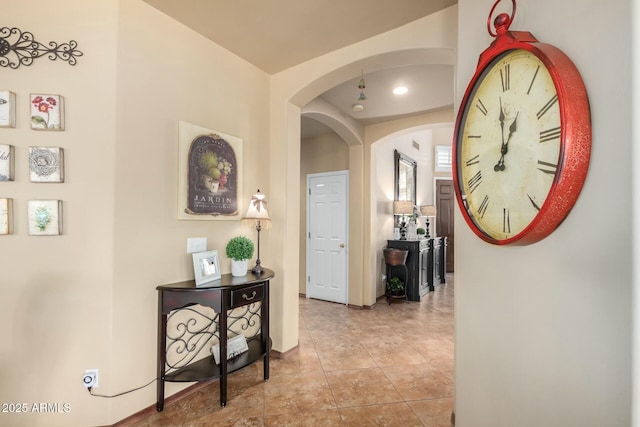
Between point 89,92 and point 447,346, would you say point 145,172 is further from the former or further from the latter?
point 447,346

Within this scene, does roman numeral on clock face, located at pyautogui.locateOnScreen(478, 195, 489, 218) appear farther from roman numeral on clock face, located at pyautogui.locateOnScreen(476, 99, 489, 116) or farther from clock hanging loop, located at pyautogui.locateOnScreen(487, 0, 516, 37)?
clock hanging loop, located at pyautogui.locateOnScreen(487, 0, 516, 37)

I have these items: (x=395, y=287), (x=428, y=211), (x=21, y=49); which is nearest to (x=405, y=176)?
(x=428, y=211)

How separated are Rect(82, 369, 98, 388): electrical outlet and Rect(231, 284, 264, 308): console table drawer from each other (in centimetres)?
88

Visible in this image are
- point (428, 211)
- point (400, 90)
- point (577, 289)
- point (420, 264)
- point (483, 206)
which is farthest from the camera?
point (428, 211)

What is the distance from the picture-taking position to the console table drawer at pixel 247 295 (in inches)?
81.3

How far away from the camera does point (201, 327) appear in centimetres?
223

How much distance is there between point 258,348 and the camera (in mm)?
2420

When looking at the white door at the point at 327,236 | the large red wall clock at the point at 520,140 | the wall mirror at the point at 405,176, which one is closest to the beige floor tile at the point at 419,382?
the large red wall clock at the point at 520,140

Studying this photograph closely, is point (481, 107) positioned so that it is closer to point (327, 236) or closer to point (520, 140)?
point (520, 140)

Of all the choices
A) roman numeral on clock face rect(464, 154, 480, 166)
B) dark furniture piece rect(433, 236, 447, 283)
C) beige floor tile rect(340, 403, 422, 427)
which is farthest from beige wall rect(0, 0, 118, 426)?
dark furniture piece rect(433, 236, 447, 283)

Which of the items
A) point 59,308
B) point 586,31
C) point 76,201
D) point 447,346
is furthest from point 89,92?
point 447,346

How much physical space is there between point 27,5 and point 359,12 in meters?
2.06

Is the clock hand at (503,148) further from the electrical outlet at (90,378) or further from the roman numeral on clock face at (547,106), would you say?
the electrical outlet at (90,378)

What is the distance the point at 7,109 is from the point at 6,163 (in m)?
0.31
